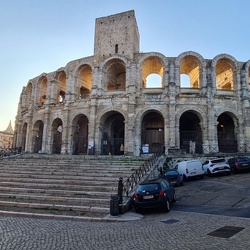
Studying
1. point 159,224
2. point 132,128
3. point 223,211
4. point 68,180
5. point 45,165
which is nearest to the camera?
point 159,224

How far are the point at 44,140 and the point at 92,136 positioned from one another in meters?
7.22

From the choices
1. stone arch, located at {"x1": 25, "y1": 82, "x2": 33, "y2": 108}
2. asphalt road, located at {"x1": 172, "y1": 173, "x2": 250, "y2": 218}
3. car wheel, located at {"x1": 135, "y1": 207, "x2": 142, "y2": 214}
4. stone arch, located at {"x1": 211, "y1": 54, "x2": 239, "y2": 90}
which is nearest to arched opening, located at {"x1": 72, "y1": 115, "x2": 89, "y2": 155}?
stone arch, located at {"x1": 25, "y1": 82, "x2": 33, "y2": 108}

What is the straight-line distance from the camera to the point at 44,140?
28391 mm

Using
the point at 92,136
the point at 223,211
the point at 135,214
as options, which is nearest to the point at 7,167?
the point at 92,136

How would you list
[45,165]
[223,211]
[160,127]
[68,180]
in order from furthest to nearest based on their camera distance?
[160,127] → [45,165] → [68,180] → [223,211]

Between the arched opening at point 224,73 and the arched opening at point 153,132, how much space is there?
960 centimetres

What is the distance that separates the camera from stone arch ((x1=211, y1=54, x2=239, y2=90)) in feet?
84.9

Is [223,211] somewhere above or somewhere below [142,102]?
below

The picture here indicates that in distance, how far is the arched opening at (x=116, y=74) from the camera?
27797 mm

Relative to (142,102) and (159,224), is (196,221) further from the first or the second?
(142,102)

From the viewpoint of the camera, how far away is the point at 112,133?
28469 mm

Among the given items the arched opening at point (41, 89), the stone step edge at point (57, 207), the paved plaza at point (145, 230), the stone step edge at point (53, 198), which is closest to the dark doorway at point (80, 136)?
the arched opening at point (41, 89)

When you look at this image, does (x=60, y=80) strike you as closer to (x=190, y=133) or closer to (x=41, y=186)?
(x=190, y=133)

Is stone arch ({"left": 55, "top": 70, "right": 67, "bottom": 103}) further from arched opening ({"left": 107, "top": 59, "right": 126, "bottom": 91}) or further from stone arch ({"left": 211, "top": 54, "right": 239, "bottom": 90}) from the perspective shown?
stone arch ({"left": 211, "top": 54, "right": 239, "bottom": 90})
